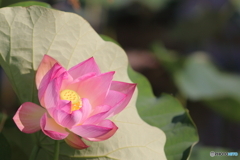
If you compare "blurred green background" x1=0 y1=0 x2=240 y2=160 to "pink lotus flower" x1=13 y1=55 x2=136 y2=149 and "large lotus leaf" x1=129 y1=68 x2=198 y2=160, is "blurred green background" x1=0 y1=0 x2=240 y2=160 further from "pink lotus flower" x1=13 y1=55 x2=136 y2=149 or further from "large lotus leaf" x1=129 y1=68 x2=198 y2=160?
"pink lotus flower" x1=13 y1=55 x2=136 y2=149

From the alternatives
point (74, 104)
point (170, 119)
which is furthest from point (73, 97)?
point (170, 119)

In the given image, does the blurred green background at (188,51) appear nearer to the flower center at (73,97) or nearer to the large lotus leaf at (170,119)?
the large lotus leaf at (170,119)

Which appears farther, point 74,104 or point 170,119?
point 170,119

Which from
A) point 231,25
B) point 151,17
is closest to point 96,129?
point 231,25

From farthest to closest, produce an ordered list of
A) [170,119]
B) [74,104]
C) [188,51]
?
[188,51] < [170,119] < [74,104]

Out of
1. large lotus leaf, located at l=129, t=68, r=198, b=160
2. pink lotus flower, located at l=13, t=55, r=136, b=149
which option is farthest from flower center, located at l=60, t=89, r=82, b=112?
large lotus leaf, located at l=129, t=68, r=198, b=160

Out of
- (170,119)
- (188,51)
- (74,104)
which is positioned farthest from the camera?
(188,51)

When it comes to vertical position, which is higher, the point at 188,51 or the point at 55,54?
the point at 55,54

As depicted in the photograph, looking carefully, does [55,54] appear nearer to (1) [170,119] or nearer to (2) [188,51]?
(1) [170,119]
